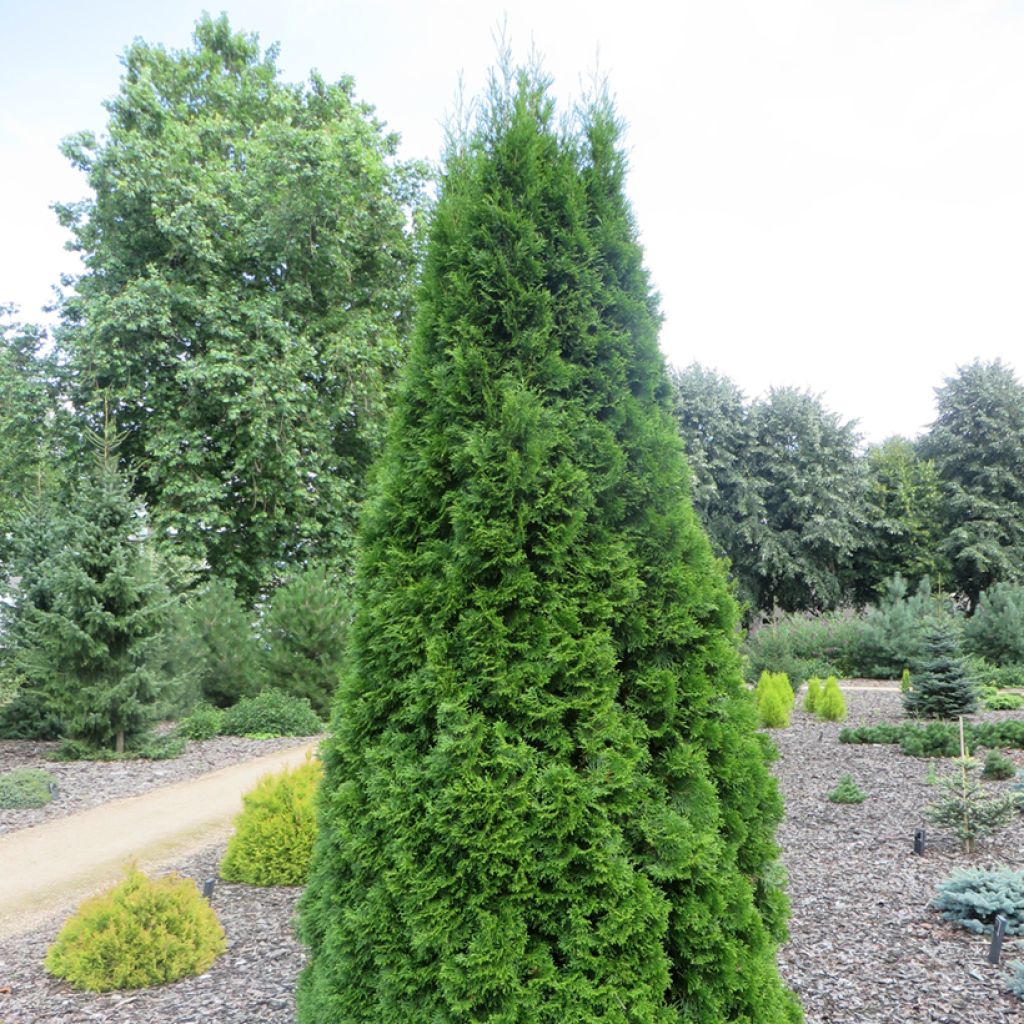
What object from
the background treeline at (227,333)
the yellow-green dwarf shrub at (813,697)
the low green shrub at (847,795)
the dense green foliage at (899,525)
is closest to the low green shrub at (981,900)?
the low green shrub at (847,795)

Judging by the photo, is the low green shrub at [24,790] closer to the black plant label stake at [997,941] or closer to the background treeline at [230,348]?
the background treeline at [230,348]

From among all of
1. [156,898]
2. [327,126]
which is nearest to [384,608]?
[156,898]

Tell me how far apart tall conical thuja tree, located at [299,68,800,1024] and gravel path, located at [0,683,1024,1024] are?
1.42 m

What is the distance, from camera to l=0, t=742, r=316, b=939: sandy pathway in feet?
19.1

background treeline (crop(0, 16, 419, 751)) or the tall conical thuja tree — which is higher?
background treeline (crop(0, 16, 419, 751))

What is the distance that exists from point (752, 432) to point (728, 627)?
30.9 meters

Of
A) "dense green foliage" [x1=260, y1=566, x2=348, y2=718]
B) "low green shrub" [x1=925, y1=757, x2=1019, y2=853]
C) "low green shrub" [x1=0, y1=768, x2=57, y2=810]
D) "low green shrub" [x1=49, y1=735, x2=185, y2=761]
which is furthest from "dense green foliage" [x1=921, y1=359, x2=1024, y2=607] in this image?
"low green shrub" [x1=0, y1=768, x2=57, y2=810]

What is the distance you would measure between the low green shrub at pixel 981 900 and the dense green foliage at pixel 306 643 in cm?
1083

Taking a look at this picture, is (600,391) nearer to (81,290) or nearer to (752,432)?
(81,290)

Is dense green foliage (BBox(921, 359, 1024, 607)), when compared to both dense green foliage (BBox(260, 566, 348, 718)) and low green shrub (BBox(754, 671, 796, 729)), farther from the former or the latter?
dense green foliage (BBox(260, 566, 348, 718))

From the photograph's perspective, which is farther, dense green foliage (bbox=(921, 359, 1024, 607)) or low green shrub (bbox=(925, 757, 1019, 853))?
dense green foliage (bbox=(921, 359, 1024, 607))

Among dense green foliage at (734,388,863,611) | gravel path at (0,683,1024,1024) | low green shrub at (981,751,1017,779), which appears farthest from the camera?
dense green foliage at (734,388,863,611)

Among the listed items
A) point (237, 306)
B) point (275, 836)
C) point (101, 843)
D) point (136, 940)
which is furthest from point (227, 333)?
point (136, 940)

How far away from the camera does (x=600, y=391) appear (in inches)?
98.1
